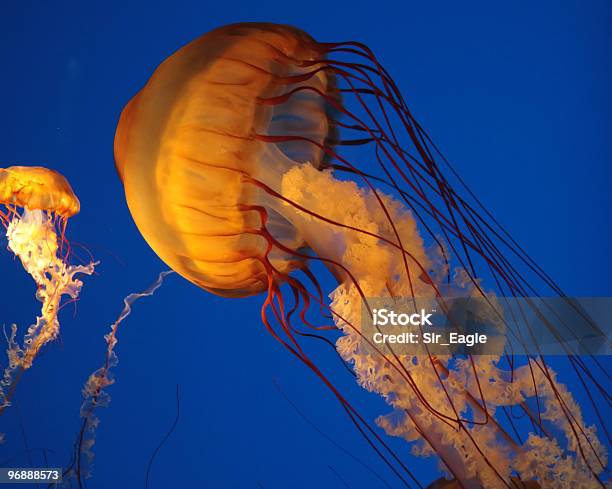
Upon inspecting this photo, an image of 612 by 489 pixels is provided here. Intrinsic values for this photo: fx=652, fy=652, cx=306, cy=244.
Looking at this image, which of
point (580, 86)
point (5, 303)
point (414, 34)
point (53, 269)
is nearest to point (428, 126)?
point (414, 34)

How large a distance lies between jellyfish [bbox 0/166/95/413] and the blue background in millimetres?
73

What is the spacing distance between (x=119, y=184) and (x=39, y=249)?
48cm

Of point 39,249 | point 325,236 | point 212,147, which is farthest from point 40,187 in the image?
point 325,236

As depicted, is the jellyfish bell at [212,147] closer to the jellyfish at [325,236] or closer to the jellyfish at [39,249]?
the jellyfish at [325,236]

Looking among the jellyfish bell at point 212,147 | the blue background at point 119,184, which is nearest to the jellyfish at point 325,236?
the jellyfish bell at point 212,147

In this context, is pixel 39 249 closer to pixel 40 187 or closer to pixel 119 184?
pixel 40 187

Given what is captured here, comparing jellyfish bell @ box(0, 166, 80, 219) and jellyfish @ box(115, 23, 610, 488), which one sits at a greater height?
jellyfish bell @ box(0, 166, 80, 219)

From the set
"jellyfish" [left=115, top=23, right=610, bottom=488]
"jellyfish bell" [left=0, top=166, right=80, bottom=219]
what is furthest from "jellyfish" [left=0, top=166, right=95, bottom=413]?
"jellyfish" [left=115, top=23, right=610, bottom=488]

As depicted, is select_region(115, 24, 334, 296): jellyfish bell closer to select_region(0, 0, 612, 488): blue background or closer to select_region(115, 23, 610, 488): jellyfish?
select_region(115, 23, 610, 488): jellyfish

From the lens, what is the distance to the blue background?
2979 mm

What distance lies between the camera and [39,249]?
2984mm

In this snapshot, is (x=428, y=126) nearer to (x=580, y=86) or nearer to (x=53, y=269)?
(x=580, y=86)

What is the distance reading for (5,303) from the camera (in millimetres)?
3006

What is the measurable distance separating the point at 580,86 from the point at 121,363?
98.1 inches
